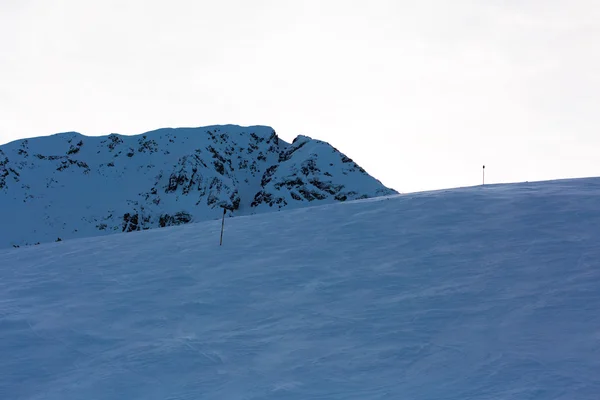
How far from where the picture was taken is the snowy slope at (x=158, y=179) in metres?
76.1

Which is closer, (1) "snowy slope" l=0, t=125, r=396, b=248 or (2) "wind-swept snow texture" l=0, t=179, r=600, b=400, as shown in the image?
(2) "wind-swept snow texture" l=0, t=179, r=600, b=400

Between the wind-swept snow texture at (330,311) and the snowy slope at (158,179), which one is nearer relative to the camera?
the wind-swept snow texture at (330,311)

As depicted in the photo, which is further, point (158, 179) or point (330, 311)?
point (158, 179)

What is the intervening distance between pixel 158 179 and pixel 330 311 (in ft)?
288

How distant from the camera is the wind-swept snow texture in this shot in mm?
6020

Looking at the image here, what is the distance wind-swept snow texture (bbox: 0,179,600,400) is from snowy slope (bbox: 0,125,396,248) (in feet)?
194

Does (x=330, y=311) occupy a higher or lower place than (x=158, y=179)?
lower

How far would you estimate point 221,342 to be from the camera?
23.7ft

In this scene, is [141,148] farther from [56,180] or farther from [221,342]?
[221,342]

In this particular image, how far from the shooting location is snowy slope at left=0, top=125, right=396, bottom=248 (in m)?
76.1

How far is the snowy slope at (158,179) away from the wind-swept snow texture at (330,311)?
194ft

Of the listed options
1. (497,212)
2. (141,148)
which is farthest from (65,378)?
(141,148)

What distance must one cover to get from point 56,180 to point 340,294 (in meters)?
84.5

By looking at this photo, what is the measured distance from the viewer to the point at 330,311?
7.99 metres
